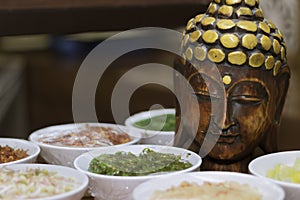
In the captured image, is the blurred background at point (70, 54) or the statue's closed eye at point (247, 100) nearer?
the statue's closed eye at point (247, 100)

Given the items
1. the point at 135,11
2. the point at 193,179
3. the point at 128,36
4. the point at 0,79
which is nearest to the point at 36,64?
the point at 0,79

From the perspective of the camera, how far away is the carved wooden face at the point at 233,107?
3.65ft

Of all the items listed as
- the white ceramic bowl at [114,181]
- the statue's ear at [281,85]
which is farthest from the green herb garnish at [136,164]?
the statue's ear at [281,85]

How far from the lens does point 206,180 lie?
1.03m

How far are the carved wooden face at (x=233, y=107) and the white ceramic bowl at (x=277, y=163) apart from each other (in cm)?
6

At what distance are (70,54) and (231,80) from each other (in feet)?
6.79

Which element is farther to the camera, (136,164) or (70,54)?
(70,54)

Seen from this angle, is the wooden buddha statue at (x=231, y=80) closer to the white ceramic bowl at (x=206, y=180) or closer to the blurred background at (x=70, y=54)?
the white ceramic bowl at (x=206, y=180)

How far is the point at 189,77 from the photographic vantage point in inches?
45.9

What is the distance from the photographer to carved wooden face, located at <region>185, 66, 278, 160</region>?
1.11 meters

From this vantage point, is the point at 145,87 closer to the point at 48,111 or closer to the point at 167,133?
the point at 48,111

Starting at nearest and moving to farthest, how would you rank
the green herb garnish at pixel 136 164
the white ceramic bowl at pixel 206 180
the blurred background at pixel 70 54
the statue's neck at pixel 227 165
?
1. the white ceramic bowl at pixel 206 180
2. the green herb garnish at pixel 136 164
3. the statue's neck at pixel 227 165
4. the blurred background at pixel 70 54

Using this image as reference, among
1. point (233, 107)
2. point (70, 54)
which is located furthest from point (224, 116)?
point (70, 54)

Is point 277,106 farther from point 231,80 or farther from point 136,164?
point 136,164
